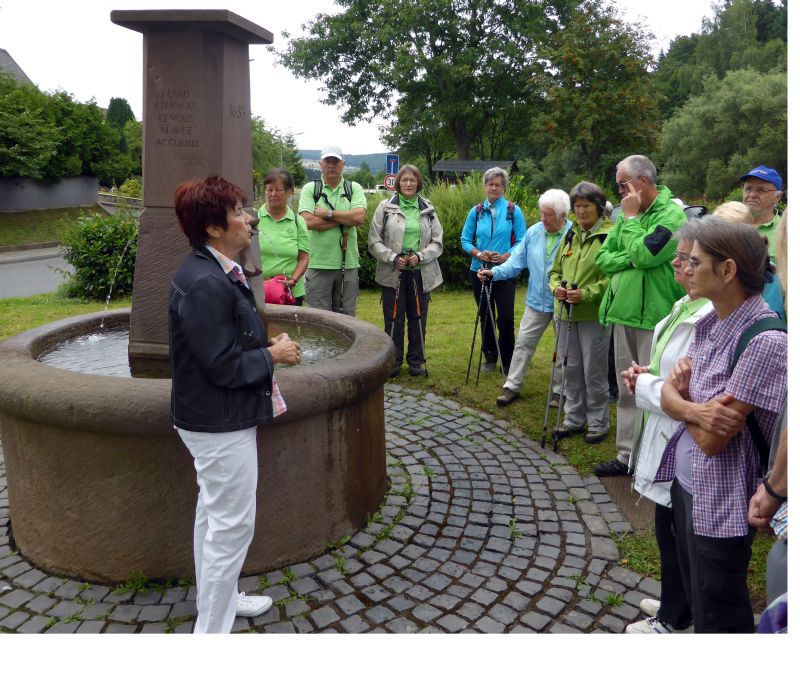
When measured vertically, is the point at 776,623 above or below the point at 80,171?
below

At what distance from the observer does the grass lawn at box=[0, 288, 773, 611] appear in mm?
3863

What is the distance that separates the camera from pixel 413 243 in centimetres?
710

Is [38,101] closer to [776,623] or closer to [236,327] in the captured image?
[236,327]

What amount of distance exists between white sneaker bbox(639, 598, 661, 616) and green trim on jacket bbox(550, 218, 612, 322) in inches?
97.6

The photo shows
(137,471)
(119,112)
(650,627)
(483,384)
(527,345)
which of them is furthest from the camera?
(119,112)

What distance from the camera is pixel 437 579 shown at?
11.7 feet

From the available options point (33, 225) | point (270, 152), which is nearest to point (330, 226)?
point (33, 225)

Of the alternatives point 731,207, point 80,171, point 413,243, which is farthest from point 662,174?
point 731,207

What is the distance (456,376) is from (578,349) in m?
1.89

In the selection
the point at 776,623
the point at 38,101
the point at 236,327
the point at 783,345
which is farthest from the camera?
the point at 38,101

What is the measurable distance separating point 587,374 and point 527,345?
936 millimetres

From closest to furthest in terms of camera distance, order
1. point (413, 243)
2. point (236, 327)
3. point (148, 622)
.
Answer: point (236, 327), point (148, 622), point (413, 243)

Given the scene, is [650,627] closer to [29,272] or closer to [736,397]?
[736,397]

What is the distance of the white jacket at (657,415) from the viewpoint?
283cm
